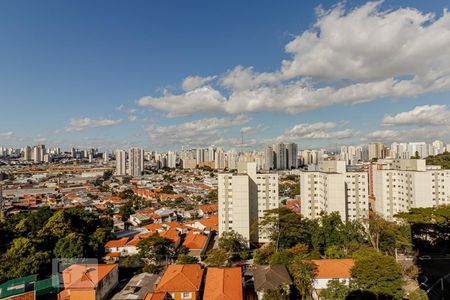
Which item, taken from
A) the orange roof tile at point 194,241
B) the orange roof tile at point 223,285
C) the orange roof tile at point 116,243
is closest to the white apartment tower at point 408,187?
the orange roof tile at point 194,241

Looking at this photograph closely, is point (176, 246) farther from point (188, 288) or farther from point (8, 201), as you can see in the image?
point (8, 201)

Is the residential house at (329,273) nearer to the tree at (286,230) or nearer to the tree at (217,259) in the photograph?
the tree at (286,230)

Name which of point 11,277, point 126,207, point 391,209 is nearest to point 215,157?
point 126,207

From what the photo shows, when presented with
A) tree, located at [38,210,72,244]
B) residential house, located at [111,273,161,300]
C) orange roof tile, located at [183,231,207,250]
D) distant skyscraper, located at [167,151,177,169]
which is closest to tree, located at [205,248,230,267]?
residential house, located at [111,273,161,300]

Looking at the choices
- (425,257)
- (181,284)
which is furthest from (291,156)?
(181,284)

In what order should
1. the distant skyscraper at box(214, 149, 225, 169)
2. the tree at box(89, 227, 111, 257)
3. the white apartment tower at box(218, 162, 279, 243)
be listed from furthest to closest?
the distant skyscraper at box(214, 149, 225, 169), the white apartment tower at box(218, 162, 279, 243), the tree at box(89, 227, 111, 257)

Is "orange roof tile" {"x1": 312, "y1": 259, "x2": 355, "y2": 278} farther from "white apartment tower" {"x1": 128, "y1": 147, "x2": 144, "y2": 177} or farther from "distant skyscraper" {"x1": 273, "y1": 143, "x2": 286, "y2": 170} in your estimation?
"white apartment tower" {"x1": 128, "y1": 147, "x2": 144, "y2": 177}
